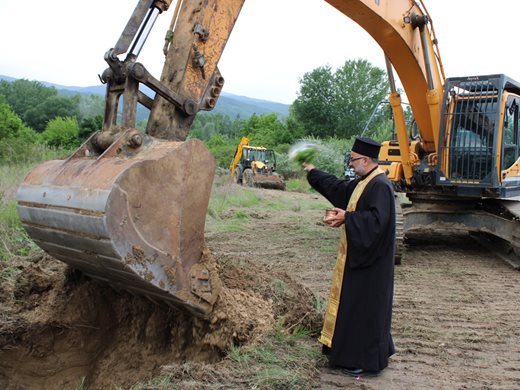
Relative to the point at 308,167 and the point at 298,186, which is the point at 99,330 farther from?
the point at 298,186

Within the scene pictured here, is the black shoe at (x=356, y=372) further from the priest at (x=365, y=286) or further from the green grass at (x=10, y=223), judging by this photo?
the green grass at (x=10, y=223)

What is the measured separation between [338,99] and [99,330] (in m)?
48.9

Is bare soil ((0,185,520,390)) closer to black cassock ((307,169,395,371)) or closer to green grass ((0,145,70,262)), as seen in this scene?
black cassock ((307,169,395,371))

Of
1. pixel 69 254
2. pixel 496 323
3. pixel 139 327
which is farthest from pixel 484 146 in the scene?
pixel 69 254

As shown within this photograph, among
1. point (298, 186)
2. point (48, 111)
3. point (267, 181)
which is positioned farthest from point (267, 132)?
point (267, 181)

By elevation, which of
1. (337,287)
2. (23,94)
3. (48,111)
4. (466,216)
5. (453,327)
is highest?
(23,94)

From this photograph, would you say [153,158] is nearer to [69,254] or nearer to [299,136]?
[69,254]

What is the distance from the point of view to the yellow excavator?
25.8 metres

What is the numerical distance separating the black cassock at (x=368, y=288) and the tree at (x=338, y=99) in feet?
148

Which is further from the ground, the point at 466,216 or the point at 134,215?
the point at 134,215

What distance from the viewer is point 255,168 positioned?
26219 millimetres

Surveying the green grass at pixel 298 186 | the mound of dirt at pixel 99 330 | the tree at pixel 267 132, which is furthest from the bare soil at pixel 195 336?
the tree at pixel 267 132

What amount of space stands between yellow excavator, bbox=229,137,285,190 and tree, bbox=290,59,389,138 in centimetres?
2140

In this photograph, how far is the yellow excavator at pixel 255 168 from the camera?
2581 centimetres
